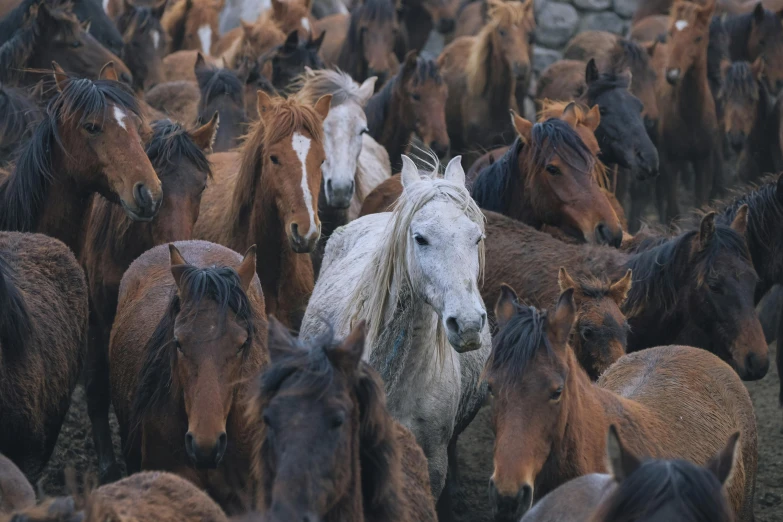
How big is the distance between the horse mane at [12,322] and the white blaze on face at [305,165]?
1.65 m

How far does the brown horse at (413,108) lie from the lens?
350 inches

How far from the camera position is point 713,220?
5578 millimetres

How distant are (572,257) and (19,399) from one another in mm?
2974

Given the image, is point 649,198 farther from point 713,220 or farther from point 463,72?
point 713,220

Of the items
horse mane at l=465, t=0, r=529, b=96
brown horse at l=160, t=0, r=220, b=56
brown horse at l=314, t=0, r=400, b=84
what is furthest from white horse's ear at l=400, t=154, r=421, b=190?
brown horse at l=160, t=0, r=220, b=56

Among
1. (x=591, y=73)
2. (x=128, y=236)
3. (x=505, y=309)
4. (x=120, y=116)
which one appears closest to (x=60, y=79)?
(x=120, y=116)

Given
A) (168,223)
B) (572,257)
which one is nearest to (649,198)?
(572,257)

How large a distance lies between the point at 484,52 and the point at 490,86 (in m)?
0.39

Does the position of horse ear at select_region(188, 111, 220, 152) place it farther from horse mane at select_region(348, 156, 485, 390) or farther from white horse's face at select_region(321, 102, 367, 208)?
horse mane at select_region(348, 156, 485, 390)

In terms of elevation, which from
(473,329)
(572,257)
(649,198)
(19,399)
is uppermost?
(473,329)

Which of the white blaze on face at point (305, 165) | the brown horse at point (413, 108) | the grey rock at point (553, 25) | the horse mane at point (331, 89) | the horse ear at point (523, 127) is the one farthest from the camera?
the grey rock at point (553, 25)

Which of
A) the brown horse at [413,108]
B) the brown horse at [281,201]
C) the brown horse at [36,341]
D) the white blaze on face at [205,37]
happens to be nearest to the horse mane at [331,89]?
the brown horse at [281,201]

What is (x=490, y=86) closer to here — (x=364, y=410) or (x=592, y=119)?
(x=592, y=119)

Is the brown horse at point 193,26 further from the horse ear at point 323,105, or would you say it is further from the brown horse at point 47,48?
the horse ear at point 323,105
